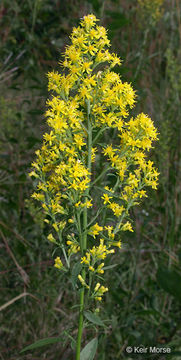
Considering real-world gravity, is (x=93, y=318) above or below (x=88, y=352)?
above

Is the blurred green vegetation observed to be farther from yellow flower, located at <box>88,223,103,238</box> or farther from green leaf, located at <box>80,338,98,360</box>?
yellow flower, located at <box>88,223,103,238</box>

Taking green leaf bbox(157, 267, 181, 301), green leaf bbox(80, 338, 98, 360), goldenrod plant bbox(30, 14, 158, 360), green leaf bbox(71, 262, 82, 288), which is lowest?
green leaf bbox(80, 338, 98, 360)

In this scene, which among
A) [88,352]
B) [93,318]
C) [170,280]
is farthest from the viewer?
[170,280]

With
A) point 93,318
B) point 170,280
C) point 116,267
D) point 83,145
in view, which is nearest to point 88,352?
point 93,318

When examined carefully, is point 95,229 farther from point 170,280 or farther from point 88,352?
point 170,280

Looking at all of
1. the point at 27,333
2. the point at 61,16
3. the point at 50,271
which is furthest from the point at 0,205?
the point at 61,16

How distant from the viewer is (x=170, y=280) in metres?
2.43

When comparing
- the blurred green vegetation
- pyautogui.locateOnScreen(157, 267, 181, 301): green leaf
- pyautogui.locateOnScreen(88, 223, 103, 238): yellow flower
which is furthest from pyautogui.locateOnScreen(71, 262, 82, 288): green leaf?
pyautogui.locateOnScreen(157, 267, 181, 301): green leaf

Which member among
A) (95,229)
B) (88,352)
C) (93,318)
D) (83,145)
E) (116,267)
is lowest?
(88,352)

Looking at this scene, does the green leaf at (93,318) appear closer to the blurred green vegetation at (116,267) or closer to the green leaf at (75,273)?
the green leaf at (75,273)

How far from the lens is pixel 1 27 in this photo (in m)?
4.37

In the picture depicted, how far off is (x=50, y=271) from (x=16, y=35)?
266 cm

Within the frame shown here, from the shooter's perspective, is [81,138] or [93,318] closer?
[93,318]

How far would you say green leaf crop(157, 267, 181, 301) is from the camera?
2.42m
